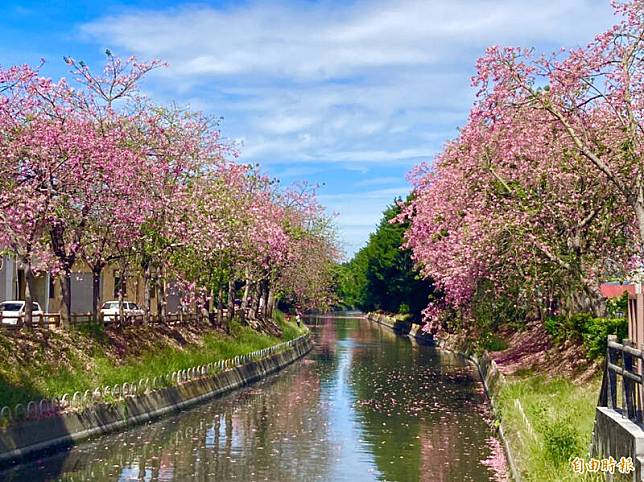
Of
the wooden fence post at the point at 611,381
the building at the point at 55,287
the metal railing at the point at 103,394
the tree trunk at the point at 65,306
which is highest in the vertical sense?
the building at the point at 55,287

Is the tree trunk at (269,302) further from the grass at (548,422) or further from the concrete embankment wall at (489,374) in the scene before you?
the grass at (548,422)

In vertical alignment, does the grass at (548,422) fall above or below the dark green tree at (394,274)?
below

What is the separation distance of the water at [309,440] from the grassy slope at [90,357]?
Result: 7.59ft

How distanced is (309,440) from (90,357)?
8.97 metres

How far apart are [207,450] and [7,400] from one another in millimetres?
5477

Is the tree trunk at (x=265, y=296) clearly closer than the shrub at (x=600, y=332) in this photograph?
No

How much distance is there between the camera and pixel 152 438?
25.8 meters

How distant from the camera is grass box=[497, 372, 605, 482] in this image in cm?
1656

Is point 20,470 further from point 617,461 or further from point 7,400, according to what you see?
point 617,461

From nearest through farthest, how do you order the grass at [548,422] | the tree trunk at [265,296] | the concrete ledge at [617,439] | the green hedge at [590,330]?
the concrete ledge at [617,439]
the grass at [548,422]
the green hedge at [590,330]
the tree trunk at [265,296]

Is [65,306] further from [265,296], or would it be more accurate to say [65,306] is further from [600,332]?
[265,296]

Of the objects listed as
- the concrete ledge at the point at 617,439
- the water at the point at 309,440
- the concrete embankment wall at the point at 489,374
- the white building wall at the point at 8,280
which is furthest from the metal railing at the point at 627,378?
the white building wall at the point at 8,280

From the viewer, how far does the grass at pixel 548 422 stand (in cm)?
1656

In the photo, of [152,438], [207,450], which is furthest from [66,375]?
[207,450]
